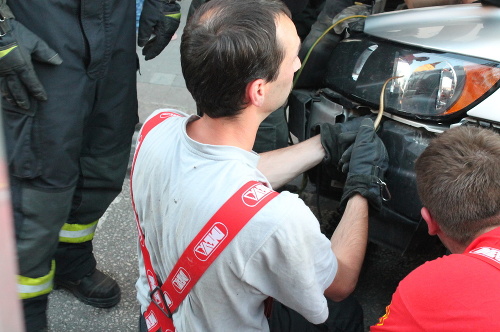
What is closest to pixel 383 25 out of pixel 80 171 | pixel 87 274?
pixel 80 171

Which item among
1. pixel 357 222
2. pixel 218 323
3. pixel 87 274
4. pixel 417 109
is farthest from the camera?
pixel 87 274

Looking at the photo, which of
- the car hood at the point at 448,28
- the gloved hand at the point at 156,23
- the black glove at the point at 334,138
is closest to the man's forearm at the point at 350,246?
the black glove at the point at 334,138

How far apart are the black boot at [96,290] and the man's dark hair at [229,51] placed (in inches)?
52.9

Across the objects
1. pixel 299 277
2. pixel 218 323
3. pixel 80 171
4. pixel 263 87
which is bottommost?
pixel 80 171

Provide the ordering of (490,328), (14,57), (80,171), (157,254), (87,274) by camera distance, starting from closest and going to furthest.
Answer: (490,328)
(157,254)
(14,57)
(80,171)
(87,274)

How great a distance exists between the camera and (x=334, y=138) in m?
2.06

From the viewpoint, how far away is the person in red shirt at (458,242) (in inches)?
49.8

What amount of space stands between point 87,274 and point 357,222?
1.32 m

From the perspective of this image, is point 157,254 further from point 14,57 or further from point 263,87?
point 14,57

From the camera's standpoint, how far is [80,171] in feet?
7.69

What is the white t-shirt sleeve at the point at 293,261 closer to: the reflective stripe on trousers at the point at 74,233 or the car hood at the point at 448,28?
the car hood at the point at 448,28

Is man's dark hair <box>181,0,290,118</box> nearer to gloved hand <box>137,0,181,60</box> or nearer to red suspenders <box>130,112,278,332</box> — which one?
red suspenders <box>130,112,278,332</box>

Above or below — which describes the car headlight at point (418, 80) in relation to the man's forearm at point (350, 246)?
above

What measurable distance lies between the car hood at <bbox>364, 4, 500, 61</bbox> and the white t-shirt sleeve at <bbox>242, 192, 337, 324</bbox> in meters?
0.98
